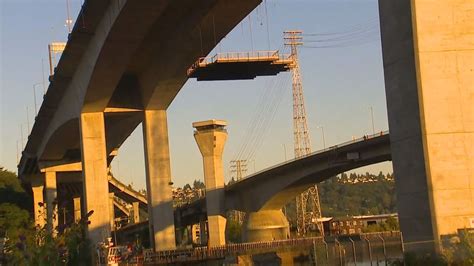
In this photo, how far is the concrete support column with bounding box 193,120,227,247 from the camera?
79000 mm

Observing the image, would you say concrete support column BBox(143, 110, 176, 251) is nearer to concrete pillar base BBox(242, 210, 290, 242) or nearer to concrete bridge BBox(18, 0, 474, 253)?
concrete bridge BBox(18, 0, 474, 253)

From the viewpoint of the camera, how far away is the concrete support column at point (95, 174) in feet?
160

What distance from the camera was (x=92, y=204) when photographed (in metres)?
49.3

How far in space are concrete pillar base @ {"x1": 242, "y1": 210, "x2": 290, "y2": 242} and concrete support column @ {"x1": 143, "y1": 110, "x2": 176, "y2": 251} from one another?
3669 cm

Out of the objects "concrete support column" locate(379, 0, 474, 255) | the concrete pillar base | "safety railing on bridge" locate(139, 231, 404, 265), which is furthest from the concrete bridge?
"safety railing on bridge" locate(139, 231, 404, 265)

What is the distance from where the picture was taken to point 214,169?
8262cm

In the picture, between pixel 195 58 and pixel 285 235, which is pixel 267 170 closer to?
pixel 285 235

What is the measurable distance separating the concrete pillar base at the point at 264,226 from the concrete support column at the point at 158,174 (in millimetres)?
36693

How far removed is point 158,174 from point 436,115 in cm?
3376

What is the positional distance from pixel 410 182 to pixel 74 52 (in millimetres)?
29830

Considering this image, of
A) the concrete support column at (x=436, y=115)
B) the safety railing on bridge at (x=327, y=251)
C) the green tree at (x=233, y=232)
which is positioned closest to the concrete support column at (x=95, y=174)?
the safety railing on bridge at (x=327, y=251)

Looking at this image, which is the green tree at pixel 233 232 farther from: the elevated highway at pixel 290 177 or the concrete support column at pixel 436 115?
the concrete support column at pixel 436 115

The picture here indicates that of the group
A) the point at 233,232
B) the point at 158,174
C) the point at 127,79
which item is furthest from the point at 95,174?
the point at 233,232

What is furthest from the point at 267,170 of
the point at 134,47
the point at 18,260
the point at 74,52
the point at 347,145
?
the point at 18,260
